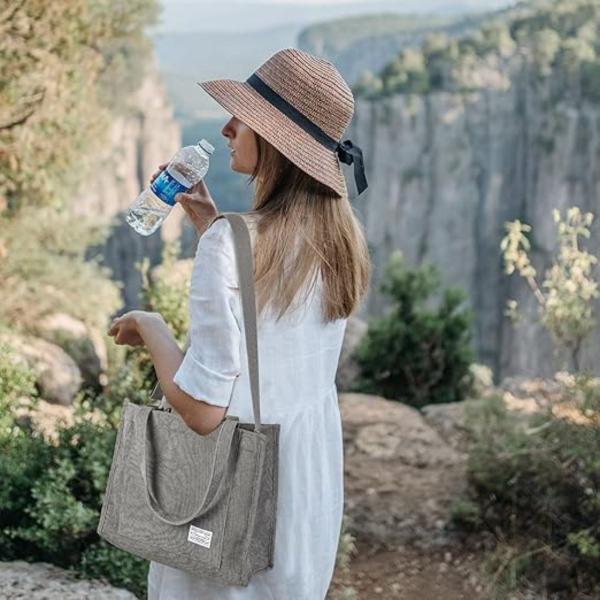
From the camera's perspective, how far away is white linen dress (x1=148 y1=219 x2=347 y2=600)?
169 centimetres

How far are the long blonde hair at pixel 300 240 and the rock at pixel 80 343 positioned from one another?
4747mm

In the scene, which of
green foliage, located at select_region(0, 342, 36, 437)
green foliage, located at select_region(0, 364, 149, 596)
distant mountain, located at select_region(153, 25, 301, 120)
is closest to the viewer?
green foliage, located at select_region(0, 364, 149, 596)

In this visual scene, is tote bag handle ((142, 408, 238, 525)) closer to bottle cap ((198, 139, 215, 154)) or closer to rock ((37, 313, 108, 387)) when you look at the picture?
bottle cap ((198, 139, 215, 154))

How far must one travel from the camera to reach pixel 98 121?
7.73 meters

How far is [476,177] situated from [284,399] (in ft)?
125

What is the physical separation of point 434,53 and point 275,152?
38445 mm

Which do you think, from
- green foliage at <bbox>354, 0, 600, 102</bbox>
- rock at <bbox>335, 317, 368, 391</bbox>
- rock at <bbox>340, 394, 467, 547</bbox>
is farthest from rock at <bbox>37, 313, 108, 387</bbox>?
green foliage at <bbox>354, 0, 600, 102</bbox>

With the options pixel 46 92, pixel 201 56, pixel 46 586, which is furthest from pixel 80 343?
pixel 201 56

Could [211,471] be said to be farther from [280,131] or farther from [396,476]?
[396,476]

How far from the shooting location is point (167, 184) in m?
2.01

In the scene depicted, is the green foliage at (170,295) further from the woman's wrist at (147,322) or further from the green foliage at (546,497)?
the woman's wrist at (147,322)

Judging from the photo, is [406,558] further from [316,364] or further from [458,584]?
[316,364]

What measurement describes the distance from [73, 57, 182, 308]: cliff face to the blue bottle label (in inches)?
981

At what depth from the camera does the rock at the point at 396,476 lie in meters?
4.46
